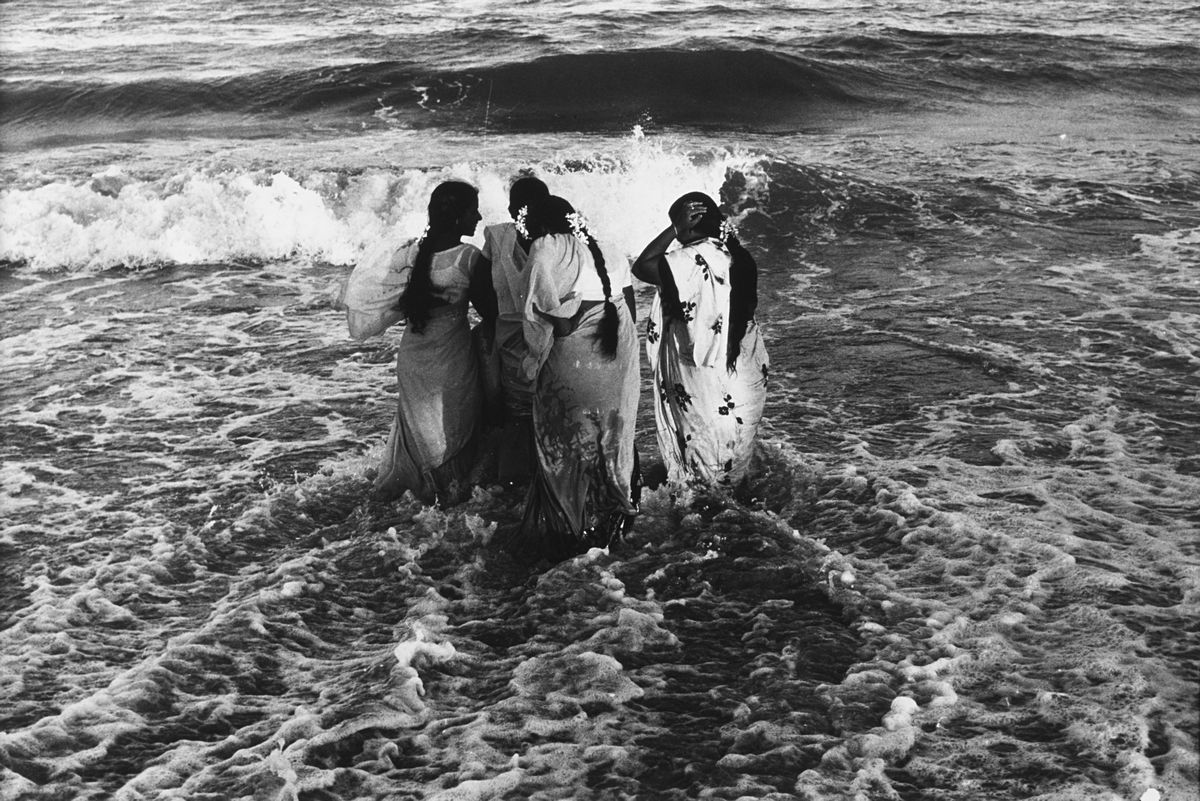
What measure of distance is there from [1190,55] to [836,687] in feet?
61.6

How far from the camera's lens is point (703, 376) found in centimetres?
545

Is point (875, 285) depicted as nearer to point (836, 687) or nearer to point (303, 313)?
point (303, 313)

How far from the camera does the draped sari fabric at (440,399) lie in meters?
5.39

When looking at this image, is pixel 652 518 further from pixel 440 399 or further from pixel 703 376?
pixel 440 399

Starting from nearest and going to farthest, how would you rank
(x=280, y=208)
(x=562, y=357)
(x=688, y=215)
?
(x=562, y=357) < (x=688, y=215) < (x=280, y=208)

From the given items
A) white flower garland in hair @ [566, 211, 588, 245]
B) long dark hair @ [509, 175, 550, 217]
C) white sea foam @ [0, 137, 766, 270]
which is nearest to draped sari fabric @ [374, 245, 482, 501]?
long dark hair @ [509, 175, 550, 217]

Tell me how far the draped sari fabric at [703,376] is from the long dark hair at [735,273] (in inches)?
1.4

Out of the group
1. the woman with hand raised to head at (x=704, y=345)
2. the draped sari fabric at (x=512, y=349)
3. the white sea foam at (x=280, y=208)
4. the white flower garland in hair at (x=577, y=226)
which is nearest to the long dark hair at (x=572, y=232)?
the white flower garland in hair at (x=577, y=226)

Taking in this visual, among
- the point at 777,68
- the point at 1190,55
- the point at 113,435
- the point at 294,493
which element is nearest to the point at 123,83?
the point at 777,68

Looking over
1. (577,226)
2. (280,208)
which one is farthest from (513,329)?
(280,208)

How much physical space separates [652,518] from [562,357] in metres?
1.07

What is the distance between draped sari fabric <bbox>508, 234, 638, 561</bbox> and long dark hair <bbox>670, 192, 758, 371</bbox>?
1.63 feet

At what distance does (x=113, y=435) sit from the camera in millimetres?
6980

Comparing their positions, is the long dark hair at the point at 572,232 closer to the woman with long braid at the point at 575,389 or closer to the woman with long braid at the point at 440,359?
the woman with long braid at the point at 575,389
